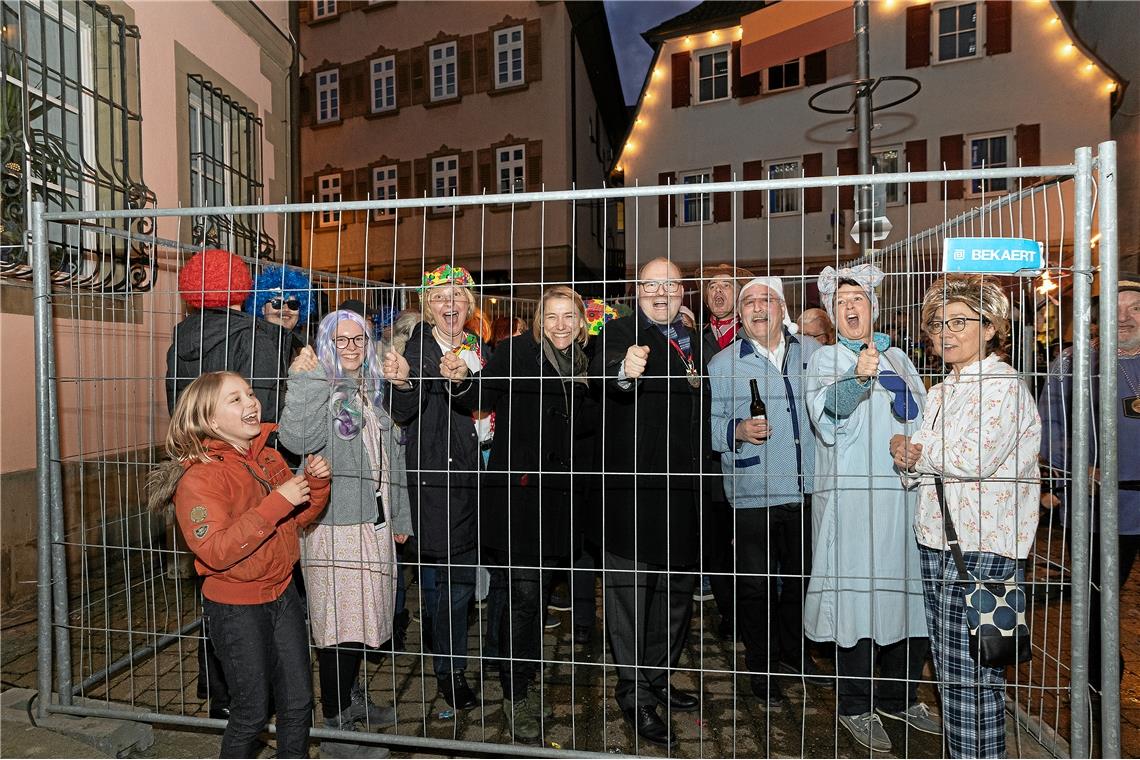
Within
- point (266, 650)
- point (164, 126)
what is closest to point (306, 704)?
point (266, 650)

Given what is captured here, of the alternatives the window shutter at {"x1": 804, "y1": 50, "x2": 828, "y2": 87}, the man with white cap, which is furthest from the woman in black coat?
the window shutter at {"x1": 804, "y1": 50, "x2": 828, "y2": 87}

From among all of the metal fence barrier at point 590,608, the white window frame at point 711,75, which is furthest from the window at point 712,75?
the metal fence barrier at point 590,608

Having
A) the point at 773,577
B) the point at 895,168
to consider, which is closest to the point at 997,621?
the point at 773,577

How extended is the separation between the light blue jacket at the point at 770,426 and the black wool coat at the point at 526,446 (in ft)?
2.06

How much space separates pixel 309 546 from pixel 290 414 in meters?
0.59

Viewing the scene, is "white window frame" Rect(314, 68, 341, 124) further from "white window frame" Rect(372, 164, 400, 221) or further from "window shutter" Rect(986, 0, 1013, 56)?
"window shutter" Rect(986, 0, 1013, 56)

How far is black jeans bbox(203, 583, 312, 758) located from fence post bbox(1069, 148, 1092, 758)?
2.67m

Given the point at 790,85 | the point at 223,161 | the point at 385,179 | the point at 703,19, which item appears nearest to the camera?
the point at 223,161

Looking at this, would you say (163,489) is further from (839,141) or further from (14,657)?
(839,141)

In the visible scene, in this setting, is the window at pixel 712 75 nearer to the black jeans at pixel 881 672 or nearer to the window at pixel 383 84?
the window at pixel 383 84

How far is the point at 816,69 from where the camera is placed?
563 inches

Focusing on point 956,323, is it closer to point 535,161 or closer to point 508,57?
point 535,161

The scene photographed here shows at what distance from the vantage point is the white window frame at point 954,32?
42.4 ft

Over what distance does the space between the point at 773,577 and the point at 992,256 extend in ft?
5.29
